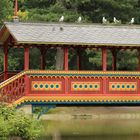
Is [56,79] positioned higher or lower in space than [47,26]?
lower

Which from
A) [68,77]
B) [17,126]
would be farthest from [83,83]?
[17,126]

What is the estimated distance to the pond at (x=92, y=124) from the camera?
2738 cm

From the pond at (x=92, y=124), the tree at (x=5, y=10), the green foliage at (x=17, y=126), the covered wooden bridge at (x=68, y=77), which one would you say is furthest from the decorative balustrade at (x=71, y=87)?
the tree at (x=5, y=10)

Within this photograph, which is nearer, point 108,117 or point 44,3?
point 108,117

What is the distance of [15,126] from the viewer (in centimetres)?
1795

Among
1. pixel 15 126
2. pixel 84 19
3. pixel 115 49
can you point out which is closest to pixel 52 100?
pixel 115 49

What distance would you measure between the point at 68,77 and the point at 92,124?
8.03 meters

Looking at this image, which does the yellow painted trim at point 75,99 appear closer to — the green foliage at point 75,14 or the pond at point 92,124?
the pond at point 92,124

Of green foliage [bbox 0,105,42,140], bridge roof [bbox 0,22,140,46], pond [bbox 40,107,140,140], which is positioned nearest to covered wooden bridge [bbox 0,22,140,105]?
bridge roof [bbox 0,22,140,46]

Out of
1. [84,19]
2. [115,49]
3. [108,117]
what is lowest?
[108,117]

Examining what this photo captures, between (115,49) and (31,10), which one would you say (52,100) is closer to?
(115,49)

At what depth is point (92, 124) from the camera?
33.6 meters

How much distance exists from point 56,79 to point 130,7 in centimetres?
1841

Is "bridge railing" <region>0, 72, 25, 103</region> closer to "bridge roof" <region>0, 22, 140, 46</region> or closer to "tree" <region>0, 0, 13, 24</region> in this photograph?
"bridge roof" <region>0, 22, 140, 46</region>
